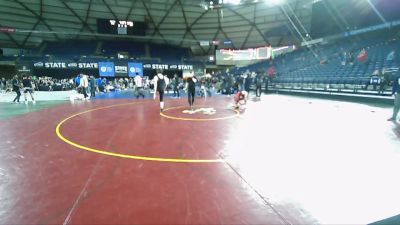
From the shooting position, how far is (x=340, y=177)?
409cm

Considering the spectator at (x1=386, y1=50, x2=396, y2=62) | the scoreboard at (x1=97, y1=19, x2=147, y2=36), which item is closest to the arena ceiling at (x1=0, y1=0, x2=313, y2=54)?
the scoreboard at (x1=97, y1=19, x2=147, y2=36)

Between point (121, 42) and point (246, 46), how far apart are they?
23.4 m

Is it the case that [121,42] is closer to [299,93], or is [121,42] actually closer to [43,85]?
[43,85]

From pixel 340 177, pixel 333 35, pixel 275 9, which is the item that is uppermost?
pixel 275 9

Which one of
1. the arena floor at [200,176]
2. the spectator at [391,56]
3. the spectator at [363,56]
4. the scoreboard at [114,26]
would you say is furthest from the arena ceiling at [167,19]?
the arena floor at [200,176]

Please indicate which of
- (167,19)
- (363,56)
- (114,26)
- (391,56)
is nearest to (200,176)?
(391,56)

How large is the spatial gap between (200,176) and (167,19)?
3922 centimetres

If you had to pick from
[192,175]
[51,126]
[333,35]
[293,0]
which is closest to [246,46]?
[293,0]

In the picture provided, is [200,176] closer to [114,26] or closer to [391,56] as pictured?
[391,56]

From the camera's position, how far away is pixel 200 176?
415 centimetres

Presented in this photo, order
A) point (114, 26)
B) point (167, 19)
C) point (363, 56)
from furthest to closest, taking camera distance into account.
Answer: point (167, 19) → point (114, 26) → point (363, 56)

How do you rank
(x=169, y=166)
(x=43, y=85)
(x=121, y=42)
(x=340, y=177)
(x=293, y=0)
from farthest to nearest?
(x=121, y=42) < (x=293, y=0) < (x=43, y=85) < (x=169, y=166) < (x=340, y=177)

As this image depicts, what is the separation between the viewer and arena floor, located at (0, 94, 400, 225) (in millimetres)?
3035

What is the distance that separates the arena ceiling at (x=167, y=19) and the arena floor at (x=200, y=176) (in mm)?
27930
